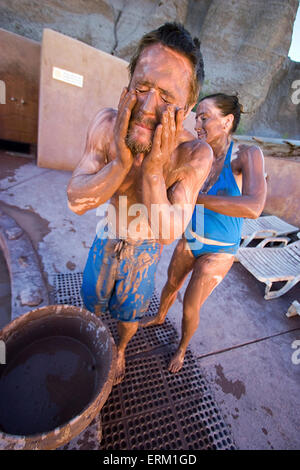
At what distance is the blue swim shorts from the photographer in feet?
5.30

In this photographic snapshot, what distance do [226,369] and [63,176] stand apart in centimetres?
487

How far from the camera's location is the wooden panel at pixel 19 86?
4.75 metres

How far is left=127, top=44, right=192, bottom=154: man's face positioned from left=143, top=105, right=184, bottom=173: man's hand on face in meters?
0.11

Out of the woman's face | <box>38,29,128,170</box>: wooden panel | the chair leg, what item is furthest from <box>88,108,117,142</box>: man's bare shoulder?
<box>38,29,128,170</box>: wooden panel

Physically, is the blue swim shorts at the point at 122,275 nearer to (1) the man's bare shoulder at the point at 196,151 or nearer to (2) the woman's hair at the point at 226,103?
(1) the man's bare shoulder at the point at 196,151

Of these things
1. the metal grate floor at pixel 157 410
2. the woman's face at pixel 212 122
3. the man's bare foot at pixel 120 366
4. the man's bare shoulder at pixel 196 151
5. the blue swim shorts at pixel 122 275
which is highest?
the woman's face at pixel 212 122

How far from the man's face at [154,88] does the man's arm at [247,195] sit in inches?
26.2

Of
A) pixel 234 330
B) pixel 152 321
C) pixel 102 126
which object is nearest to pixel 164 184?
pixel 102 126

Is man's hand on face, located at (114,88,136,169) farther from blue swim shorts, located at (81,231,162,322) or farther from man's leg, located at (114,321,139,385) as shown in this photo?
man's leg, located at (114,321,139,385)

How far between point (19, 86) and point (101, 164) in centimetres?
534

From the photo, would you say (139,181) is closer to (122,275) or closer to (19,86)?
(122,275)

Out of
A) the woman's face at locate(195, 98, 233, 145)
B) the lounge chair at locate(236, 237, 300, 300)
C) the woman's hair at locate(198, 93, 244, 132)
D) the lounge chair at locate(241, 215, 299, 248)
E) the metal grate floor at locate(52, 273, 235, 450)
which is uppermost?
the woman's hair at locate(198, 93, 244, 132)

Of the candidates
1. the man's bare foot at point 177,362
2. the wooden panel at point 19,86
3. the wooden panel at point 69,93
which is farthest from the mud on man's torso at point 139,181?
the wooden panel at point 19,86

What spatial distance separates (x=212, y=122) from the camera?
1912 millimetres
